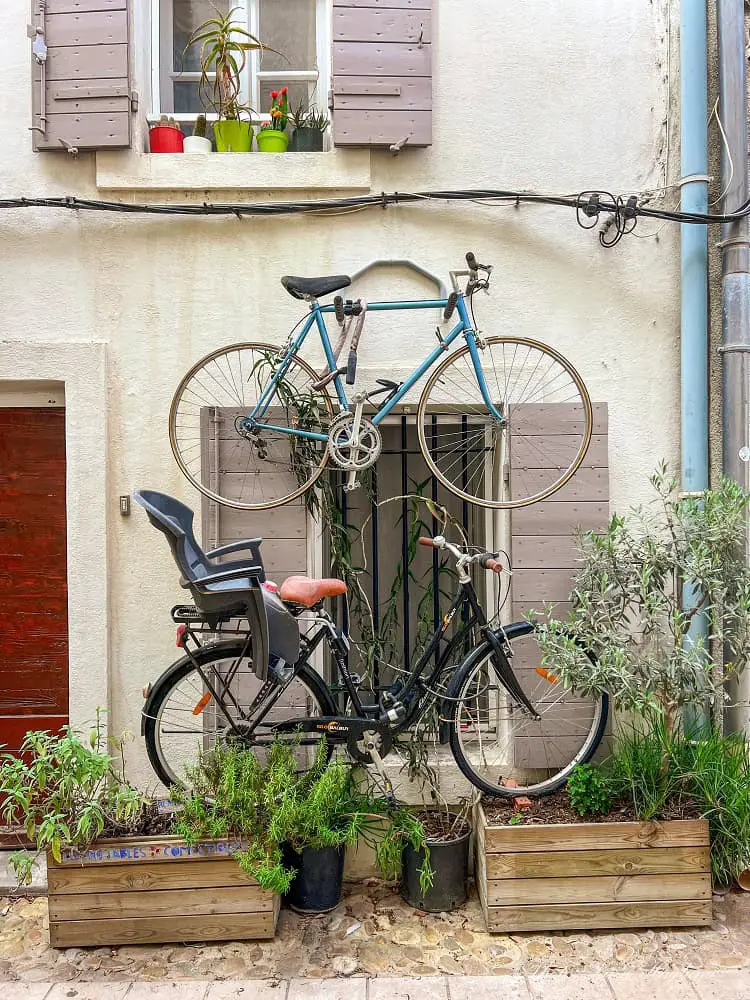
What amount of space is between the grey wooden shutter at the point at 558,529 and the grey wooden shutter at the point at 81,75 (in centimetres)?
275

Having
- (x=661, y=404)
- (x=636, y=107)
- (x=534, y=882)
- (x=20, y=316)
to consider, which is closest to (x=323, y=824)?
(x=534, y=882)

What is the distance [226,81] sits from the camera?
420cm

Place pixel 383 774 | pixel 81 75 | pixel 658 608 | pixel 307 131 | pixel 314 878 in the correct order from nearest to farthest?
1. pixel 658 608
2. pixel 314 878
3. pixel 383 774
4. pixel 81 75
5. pixel 307 131

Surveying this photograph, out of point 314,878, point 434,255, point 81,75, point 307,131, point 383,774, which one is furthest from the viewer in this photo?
point 307,131

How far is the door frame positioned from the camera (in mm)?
4047

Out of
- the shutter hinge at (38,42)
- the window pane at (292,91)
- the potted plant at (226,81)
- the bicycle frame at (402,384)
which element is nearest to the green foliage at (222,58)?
the potted plant at (226,81)

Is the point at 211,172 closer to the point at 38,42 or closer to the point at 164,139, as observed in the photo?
the point at 164,139

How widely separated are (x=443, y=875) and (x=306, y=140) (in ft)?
12.2

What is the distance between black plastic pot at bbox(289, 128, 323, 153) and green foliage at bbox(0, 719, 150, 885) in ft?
10.2

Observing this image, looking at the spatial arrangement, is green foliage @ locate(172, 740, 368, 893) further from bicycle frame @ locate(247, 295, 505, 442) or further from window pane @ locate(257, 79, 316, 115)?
window pane @ locate(257, 79, 316, 115)

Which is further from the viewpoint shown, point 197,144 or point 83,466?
point 197,144

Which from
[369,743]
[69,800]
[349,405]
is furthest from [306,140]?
[69,800]

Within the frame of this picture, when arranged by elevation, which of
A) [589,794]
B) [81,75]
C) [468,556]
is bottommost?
[589,794]

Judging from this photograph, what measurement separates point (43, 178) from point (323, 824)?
343 centimetres
